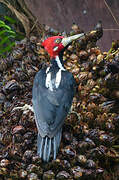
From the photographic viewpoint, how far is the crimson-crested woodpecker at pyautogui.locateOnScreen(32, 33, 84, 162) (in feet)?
5.50

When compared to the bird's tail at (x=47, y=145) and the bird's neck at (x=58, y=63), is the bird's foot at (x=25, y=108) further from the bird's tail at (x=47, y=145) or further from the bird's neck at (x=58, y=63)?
the bird's neck at (x=58, y=63)

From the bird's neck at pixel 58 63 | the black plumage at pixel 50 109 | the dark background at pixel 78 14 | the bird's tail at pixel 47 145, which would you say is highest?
the dark background at pixel 78 14

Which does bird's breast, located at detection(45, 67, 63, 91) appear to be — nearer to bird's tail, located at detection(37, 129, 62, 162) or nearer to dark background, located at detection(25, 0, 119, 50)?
bird's tail, located at detection(37, 129, 62, 162)

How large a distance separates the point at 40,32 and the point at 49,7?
0.70 feet

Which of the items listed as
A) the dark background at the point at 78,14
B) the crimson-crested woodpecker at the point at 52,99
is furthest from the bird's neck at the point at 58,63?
the dark background at the point at 78,14

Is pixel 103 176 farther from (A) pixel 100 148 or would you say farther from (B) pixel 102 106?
(B) pixel 102 106

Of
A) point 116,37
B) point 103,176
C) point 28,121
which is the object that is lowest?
point 103,176

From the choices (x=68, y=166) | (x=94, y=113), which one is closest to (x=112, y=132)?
(x=94, y=113)

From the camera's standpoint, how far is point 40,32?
2.73m

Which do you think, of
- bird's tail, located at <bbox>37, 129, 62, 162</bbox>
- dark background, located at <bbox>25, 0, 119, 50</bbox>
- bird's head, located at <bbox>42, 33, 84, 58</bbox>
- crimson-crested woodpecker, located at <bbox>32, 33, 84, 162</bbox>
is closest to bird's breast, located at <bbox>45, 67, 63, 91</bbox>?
crimson-crested woodpecker, located at <bbox>32, 33, 84, 162</bbox>

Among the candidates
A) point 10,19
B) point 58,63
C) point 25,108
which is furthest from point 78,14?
point 25,108

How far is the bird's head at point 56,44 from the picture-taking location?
6.64 feet

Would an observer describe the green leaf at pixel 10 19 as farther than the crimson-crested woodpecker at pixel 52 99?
Yes

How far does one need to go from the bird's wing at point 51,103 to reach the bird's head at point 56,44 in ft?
0.68
